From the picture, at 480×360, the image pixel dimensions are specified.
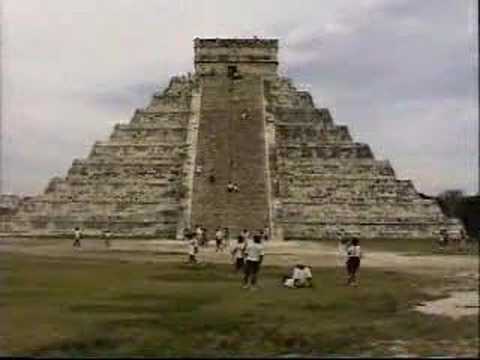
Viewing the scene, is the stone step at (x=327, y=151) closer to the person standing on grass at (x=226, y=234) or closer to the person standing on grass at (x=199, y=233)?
the person standing on grass at (x=226, y=234)

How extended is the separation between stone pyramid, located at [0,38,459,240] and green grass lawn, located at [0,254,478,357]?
59.8 feet

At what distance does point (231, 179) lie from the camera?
38781mm

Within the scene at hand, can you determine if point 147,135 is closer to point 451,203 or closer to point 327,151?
point 327,151

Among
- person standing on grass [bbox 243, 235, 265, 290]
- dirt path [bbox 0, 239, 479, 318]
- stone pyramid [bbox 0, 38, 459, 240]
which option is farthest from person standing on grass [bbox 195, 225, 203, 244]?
person standing on grass [bbox 243, 235, 265, 290]

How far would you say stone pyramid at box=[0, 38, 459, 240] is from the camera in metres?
38.4

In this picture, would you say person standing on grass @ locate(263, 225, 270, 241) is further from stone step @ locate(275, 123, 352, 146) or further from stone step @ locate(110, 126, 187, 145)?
stone step @ locate(110, 126, 187, 145)

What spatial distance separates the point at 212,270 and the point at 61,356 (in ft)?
38.6

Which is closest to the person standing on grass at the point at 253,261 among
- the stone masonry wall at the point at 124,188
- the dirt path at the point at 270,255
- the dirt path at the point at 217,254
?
the dirt path at the point at 270,255

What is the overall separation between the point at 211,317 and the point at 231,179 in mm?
26290

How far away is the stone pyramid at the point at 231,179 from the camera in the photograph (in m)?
38.4

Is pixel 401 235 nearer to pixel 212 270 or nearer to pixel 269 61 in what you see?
pixel 269 61

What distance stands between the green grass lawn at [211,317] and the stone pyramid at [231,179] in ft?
59.8

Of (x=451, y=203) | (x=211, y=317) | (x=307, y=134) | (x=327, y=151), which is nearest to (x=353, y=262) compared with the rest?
(x=211, y=317)

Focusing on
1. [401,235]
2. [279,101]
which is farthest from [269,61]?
[401,235]
